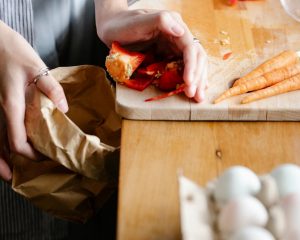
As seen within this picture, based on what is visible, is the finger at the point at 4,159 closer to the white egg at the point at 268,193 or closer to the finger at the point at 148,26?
the finger at the point at 148,26

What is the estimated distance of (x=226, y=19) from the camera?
1.33 m

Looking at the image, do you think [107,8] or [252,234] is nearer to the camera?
[252,234]

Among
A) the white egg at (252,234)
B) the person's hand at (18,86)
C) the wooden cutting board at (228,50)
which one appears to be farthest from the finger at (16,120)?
the white egg at (252,234)

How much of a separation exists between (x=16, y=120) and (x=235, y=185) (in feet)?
1.52

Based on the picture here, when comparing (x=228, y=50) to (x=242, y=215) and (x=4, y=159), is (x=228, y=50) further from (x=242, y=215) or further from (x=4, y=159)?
(x=242, y=215)

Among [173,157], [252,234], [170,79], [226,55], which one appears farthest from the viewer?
[226,55]

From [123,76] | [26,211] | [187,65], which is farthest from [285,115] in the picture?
[26,211]

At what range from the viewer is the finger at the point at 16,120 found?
103 centimetres

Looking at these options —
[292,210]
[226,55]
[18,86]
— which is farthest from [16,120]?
[292,210]

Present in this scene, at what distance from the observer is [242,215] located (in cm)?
68

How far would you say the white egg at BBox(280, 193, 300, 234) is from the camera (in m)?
0.68

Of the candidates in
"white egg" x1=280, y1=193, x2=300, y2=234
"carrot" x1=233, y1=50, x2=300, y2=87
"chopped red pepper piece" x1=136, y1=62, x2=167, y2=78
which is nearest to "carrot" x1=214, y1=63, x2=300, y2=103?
"carrot" x1=233, y1=50, x2=300, y2=87

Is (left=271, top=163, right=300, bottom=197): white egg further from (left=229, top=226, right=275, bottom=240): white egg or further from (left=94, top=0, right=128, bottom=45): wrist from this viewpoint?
(left=94, top=0, right=128, bottom=45): wrist

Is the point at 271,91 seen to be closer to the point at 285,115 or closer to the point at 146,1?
the point at 285,115
